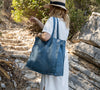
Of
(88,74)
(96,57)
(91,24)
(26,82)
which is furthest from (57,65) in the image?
(91,24)

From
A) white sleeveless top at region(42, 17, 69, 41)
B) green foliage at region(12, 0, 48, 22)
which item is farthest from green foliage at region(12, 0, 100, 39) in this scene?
white sleeveless top at region(42, 17, 69, 41)

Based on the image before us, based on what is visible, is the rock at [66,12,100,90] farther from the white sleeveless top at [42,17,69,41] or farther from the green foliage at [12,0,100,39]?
the white sleeveless top at [42,17,69,41]

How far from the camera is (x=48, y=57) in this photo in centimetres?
161

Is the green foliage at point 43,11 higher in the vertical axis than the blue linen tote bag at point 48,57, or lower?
higher

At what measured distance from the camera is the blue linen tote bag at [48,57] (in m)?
1.61

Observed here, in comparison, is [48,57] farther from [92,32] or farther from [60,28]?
[92,32]

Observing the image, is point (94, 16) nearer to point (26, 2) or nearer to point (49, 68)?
point (26, 2)

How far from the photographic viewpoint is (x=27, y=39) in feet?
18.2

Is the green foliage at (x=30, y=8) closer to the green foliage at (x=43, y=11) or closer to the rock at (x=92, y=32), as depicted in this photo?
the green foliage at (x=43, y=11)

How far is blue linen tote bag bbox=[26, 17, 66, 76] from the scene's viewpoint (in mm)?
1608

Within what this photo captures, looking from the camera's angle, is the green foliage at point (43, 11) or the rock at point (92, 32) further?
the green foliage at point (43, 11)

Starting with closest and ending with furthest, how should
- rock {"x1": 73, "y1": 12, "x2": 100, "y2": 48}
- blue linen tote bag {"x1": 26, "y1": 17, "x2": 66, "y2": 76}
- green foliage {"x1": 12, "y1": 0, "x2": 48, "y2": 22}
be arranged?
blue linen tote bag {"x1": 26, "y1": 17, "x2": 66, "y2": 76}
rock {"x1": 73, "y1": 12, "x2": 100, "y2": 48}
green foliage {"x1": 12, "y1": 0, "x2": 48, "y2": 22}

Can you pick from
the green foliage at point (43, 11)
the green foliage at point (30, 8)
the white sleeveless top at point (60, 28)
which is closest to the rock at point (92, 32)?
the green foliage at point (43, 11)

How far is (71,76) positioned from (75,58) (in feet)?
2.90
